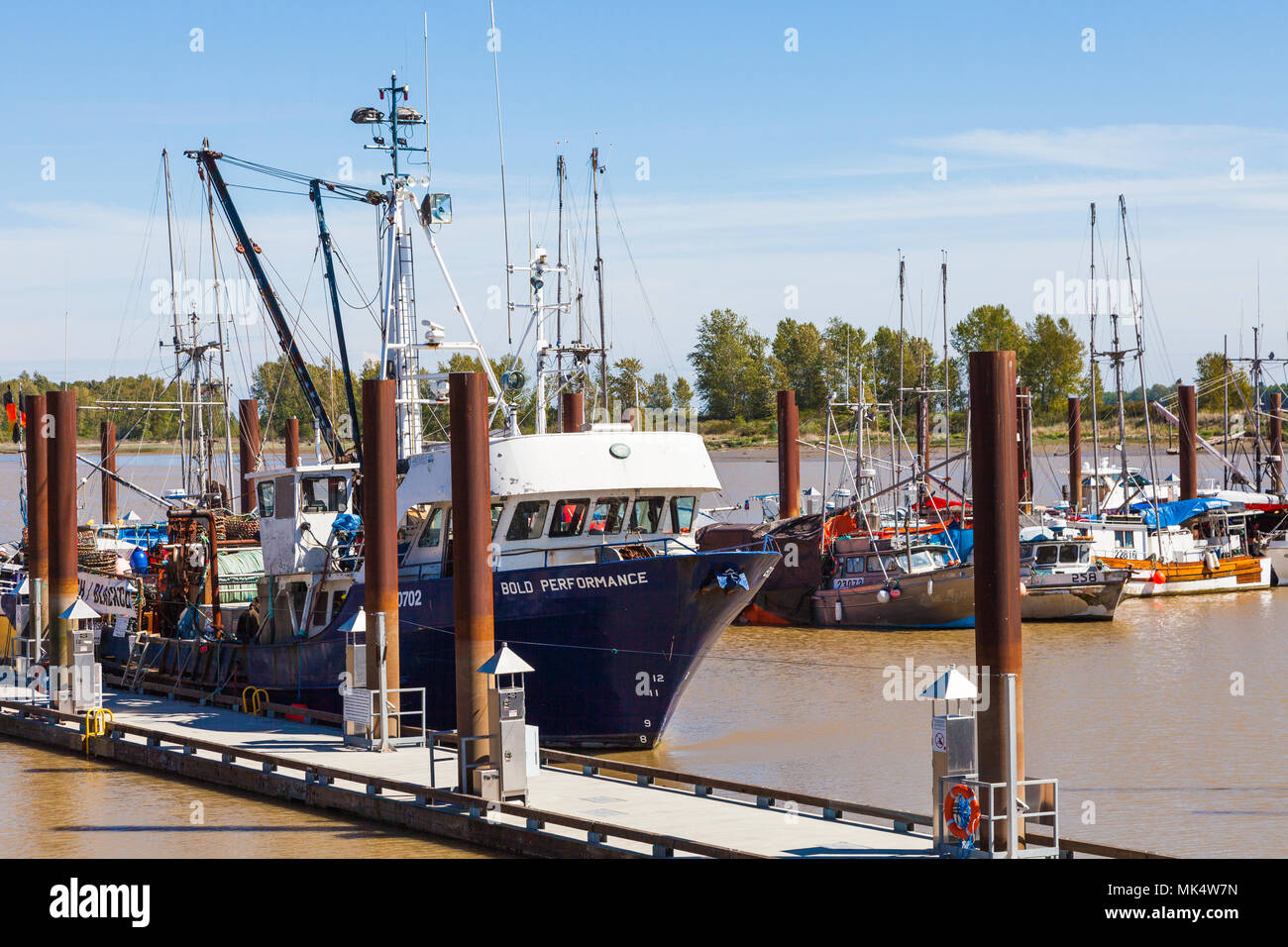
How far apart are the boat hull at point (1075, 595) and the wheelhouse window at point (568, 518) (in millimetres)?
23527

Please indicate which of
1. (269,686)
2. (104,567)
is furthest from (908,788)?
(104,567)

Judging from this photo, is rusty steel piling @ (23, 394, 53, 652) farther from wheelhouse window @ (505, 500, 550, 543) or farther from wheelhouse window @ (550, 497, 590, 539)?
wheelhouse window @ (550, 497, 590, 539)

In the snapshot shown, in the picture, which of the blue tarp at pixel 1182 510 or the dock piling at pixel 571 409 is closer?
the dock piling at pixel 571 409

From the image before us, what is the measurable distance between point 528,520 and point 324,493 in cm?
510

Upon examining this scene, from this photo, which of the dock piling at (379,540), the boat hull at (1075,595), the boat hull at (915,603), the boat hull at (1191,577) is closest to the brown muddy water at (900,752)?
the boat hull at (915,603)

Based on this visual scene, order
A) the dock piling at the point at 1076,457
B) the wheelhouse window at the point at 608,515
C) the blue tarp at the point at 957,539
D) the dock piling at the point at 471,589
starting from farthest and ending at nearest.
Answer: the dock piling at the point at 1076,457
the blue tarp at the point at 957,539
the wheelhouse window at the point at 608,515
the dock piling at the point at 471,589

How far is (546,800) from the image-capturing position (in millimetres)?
18797

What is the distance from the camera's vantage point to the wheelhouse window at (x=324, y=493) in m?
29.0

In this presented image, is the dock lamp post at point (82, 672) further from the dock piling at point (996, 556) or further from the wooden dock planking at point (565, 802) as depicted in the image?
the dock piling at point (996, 556)

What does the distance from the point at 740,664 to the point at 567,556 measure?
1335 centimetres

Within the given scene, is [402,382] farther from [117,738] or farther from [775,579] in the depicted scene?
[775,579]

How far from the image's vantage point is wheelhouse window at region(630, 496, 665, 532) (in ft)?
87.9

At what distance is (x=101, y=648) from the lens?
34.9m

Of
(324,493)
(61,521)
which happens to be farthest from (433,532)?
(61,521)
